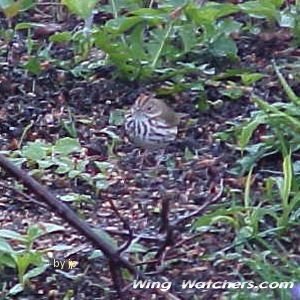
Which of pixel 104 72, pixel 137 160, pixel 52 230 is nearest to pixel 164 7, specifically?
pixel 104 72

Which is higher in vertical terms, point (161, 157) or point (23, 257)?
point (23, 257)

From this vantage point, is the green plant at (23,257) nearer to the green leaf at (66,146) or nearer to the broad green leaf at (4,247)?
the broad green leaf at (4,247)

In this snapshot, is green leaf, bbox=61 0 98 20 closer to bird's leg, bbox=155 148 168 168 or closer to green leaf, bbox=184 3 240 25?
green leaf, bbox=184 3 240 25

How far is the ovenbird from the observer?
4.56 m

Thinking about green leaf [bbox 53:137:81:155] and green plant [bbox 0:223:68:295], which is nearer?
green plant [bbox 0:223:68:295]

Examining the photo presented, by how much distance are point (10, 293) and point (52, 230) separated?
29cm

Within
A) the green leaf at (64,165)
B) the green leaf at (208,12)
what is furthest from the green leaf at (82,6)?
the green leaf at (64,165)

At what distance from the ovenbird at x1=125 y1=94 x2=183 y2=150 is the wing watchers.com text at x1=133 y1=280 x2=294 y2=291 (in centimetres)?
94

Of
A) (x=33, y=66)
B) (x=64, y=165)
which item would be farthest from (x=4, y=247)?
(x=33, y=66)

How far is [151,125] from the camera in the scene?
459 centimetres

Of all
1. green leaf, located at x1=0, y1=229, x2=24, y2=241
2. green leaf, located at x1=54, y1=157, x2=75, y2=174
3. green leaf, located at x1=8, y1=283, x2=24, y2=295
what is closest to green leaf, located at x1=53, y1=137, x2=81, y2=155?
green leaf, located at x1=54, y1=157, x2=75, y2=174

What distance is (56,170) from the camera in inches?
178

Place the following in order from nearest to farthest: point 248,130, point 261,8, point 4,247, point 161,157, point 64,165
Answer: point 4,247 → point 248,130 → point 64,165 → point 161,157 → point 261,8

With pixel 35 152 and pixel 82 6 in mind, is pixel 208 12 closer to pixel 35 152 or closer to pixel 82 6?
pixel 82 6
